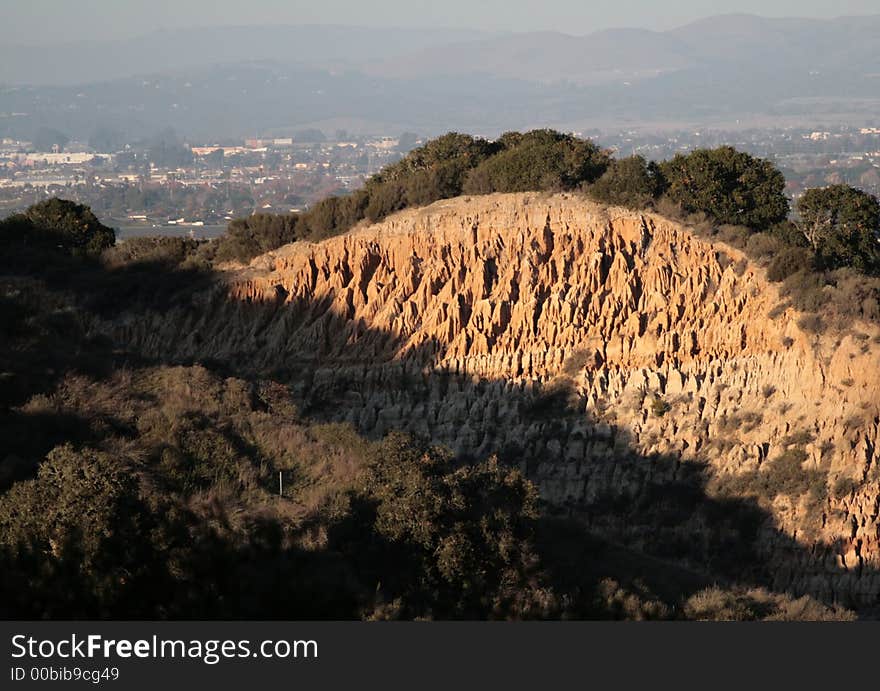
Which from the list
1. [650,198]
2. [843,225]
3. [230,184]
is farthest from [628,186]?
[230,184]

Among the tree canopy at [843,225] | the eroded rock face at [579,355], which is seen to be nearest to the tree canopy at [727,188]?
the tree canopy at [843,225]

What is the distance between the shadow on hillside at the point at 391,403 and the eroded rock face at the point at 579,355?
0.08 metres

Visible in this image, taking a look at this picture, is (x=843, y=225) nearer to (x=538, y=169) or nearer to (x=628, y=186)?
(x=628, y=186)

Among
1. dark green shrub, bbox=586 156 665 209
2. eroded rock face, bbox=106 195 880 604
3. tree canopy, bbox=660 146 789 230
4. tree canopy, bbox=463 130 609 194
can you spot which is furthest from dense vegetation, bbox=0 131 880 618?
tree canopy, bbox=463 130 609 194

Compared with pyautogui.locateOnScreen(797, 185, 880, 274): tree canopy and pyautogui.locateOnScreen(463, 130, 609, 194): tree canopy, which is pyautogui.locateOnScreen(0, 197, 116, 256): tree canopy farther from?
pyautogui.locateOnScreen(797, 185, 880, 274): tree canopy

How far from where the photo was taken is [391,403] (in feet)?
132

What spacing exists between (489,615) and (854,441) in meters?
14.2

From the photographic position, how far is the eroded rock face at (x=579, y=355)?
34.1 metres

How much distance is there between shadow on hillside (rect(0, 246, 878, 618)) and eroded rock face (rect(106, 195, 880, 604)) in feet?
0.27

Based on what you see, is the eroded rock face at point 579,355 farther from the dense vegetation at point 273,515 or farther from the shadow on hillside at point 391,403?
the dense vegetation at point 273,515

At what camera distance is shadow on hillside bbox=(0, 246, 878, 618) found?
26.8m

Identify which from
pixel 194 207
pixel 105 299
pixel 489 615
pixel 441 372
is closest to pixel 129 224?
pixel 194 207

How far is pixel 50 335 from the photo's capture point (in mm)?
33625

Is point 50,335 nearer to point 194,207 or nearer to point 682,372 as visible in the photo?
point 682,372
